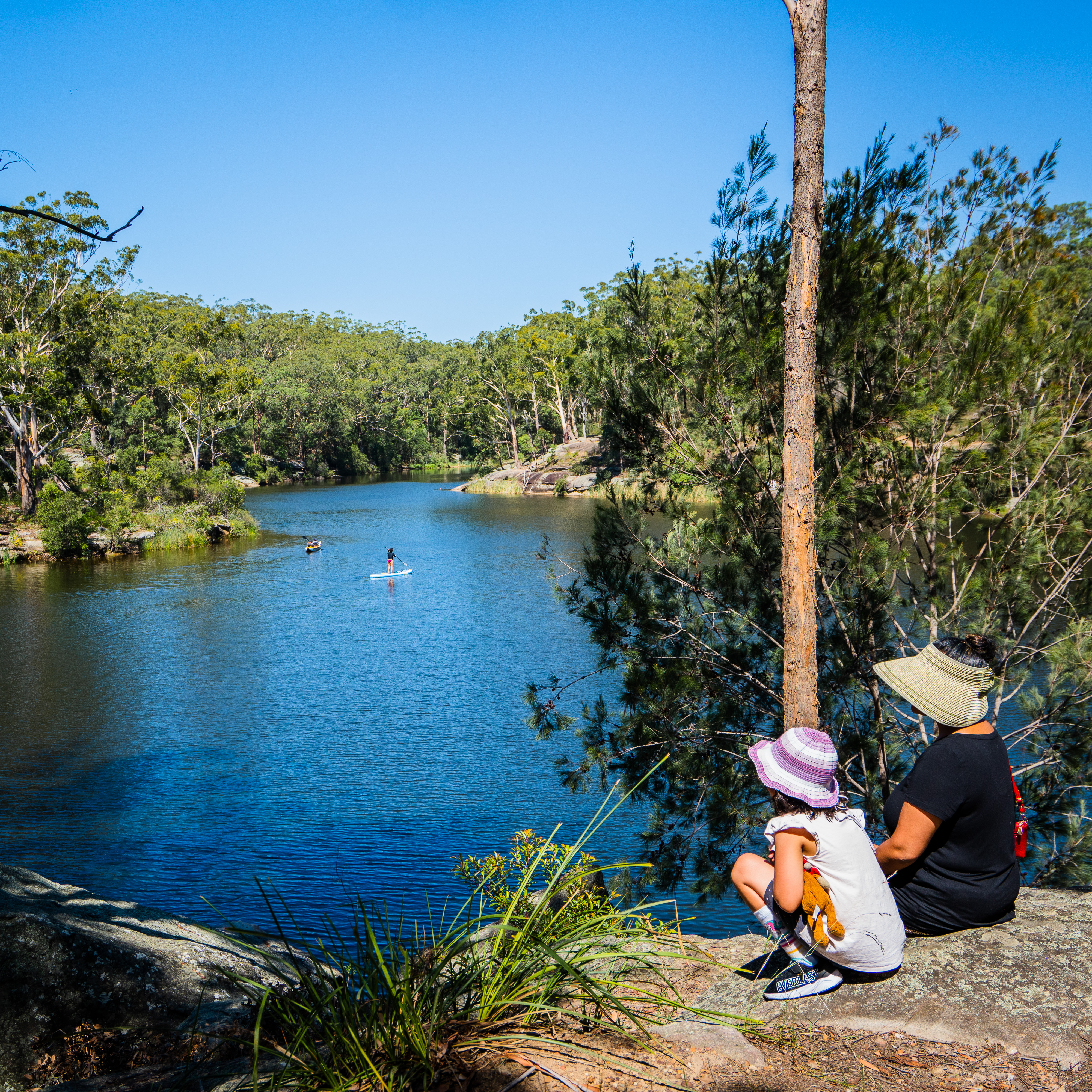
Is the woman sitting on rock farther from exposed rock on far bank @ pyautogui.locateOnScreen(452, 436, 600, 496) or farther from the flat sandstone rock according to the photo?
exposed rock on far bank @ pyautogui.locateOnScreen(452, 436, 600, 496)

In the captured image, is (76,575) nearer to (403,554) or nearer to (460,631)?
(403,554)

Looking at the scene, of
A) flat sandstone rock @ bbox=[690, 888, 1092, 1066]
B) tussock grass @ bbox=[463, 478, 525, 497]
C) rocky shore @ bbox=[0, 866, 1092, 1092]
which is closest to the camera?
rocky shore @ bbox=[0, 866, 1092, 1092]

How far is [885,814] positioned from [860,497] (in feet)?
8.92

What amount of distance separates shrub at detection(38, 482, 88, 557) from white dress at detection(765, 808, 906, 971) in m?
28.6

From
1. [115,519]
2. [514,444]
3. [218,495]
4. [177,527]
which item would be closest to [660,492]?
[115,519]

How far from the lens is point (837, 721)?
217 inches

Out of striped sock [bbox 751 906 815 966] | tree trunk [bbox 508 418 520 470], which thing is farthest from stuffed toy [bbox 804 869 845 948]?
tree trunk [bbox 508 418 520 470]

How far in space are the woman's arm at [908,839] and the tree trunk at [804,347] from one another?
1564mm

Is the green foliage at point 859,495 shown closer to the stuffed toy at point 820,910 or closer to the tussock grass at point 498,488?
the stuffed toy at point 820,910

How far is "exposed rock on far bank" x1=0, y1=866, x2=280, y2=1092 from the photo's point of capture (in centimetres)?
328

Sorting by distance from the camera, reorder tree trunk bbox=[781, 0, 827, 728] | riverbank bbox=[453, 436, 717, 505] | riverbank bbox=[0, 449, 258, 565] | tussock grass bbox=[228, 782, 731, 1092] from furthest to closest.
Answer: riverbank bbox=[453, 436, 717, 505], riverbank bbox=[0, 449, 258, 565], tree trunk bbox=[781, 0, 827, 728], tussock grass bbox=[228, 782, 731, 1092]

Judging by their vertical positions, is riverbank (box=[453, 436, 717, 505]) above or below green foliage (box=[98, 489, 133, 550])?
above

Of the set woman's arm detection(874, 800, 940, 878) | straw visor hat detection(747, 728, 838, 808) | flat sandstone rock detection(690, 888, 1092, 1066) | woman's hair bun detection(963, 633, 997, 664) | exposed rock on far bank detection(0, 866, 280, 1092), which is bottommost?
exposed rock on far bank detection(0, 866, 280, 1092)

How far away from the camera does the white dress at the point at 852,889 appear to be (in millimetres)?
2713
